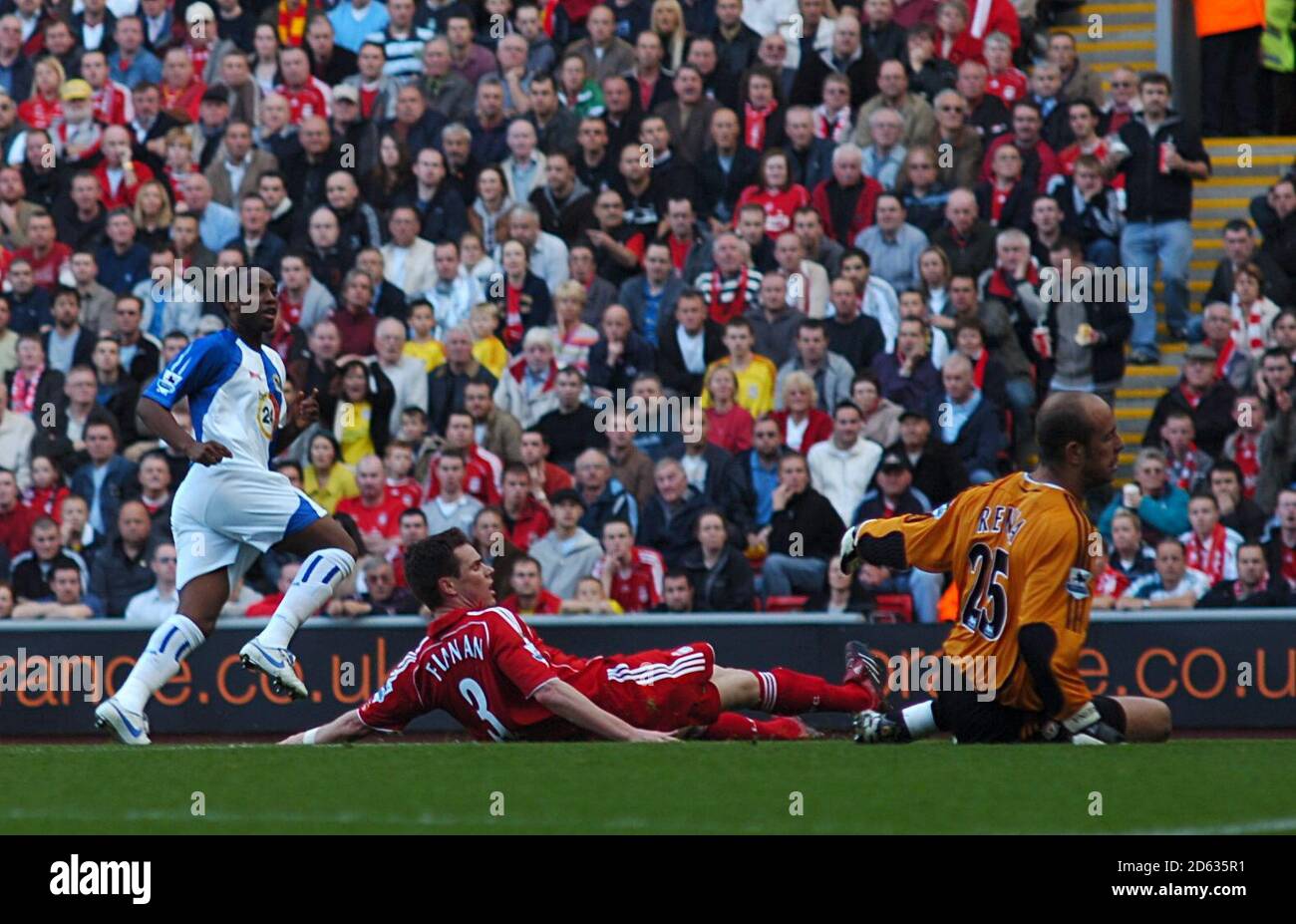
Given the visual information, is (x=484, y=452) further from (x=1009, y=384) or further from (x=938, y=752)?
(x=938, y=752)

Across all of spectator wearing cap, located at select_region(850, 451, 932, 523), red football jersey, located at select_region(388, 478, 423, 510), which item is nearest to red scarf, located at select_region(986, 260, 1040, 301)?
spectator wearing cap, located at select_region(850, 451, 932, 523)

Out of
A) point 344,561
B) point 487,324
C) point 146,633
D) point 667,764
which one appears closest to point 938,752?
point 667,764

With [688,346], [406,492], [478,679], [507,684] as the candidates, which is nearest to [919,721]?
[507,684]

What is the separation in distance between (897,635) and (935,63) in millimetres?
4994

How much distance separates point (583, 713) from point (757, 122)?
27.5ft

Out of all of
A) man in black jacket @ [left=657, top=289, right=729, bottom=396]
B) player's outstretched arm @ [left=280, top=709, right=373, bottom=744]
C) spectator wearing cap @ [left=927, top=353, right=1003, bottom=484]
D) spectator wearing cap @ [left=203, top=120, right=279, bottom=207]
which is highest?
spectator wearing cap @ [left=203, top=120, right=279, bottom=207]

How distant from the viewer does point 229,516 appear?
9547mm

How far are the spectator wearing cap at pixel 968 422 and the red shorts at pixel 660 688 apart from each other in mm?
5236

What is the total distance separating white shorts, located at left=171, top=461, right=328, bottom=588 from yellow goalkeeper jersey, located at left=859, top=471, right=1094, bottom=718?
8.34 feet

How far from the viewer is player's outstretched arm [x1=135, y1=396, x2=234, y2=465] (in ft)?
30.0

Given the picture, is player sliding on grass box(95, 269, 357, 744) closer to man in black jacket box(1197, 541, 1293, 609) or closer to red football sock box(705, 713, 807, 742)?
red football sock box(705, 713, 807, 742)

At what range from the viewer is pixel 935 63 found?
53.4 ft

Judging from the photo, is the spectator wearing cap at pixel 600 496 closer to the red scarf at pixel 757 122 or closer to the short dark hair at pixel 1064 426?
the red scarf at pixel 757 122

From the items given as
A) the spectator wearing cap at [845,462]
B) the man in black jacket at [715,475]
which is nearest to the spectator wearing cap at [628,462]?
the man in black jacket at [715,475]
